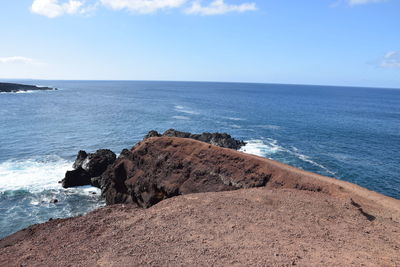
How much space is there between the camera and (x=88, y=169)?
37.3 meters

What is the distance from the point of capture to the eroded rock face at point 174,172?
24.0 m

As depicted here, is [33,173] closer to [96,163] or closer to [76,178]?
[76,178]

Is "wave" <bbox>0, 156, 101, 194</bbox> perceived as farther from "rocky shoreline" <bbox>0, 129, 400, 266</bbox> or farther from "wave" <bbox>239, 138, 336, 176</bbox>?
"wave" <bbox>239, 138, 336, 176</bbox>

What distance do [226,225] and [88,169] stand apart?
26565 millimetres

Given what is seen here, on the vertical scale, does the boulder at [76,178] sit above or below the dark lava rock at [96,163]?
below

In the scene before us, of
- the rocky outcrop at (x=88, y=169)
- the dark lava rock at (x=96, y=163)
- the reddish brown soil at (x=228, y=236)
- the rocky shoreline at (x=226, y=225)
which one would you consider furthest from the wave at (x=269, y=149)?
the reddish brown soil at (x=228, y=236)

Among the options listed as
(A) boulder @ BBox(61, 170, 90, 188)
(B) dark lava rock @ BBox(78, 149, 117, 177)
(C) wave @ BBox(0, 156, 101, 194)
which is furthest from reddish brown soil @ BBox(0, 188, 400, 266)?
(B) dark lava rock @ BBox(78, 149, 117, 177)

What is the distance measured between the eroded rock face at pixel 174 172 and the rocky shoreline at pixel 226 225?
99 millimetres

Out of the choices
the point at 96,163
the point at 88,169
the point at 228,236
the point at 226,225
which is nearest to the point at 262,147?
the point at 96,163

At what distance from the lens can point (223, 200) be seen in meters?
19.8

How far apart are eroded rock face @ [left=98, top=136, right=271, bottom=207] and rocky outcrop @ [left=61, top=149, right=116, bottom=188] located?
19.9ft

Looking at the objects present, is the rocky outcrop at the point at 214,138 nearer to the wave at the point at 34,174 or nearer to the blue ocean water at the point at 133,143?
the blue ocean water at the point at 133,143

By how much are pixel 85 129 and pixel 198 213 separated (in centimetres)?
5462

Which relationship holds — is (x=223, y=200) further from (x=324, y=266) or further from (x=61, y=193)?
(x=61, y=193)
